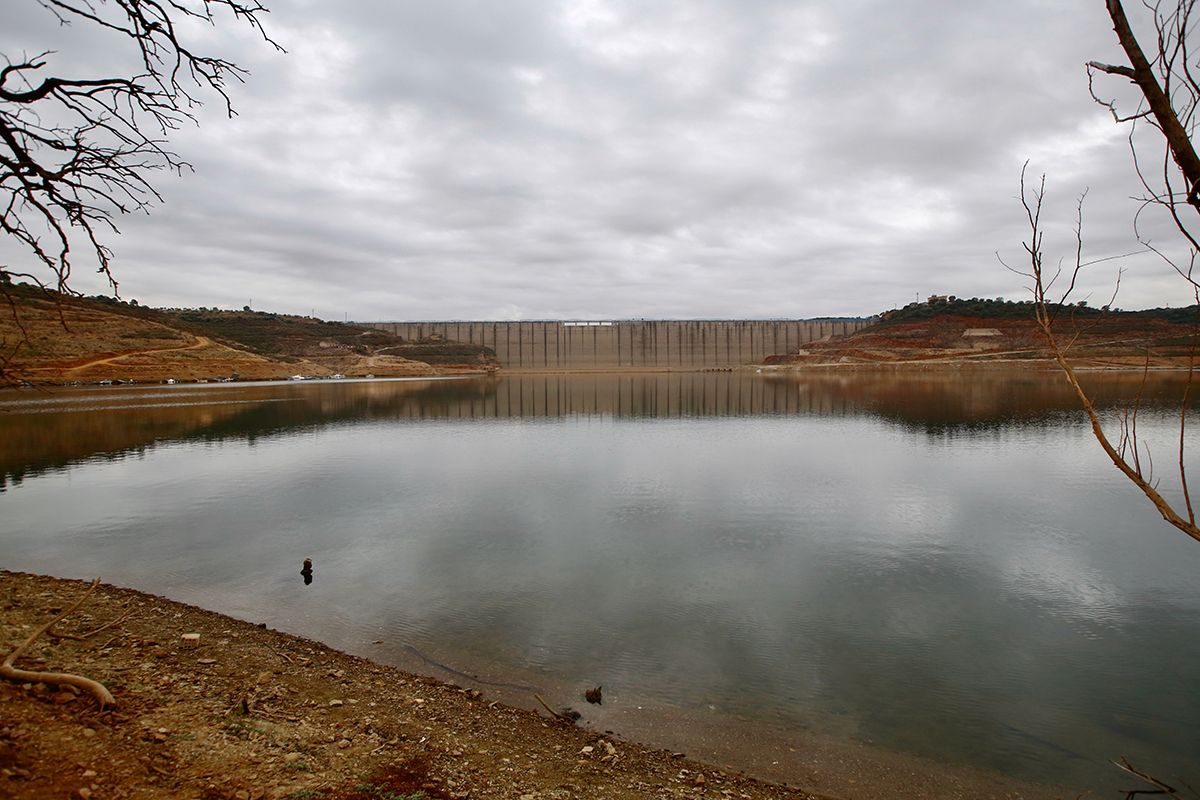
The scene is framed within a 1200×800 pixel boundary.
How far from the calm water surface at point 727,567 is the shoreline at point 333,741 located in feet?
1.80

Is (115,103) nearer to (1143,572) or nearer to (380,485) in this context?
(1143,572)

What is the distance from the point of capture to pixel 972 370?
273 feet

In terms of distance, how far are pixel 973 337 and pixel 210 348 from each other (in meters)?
105

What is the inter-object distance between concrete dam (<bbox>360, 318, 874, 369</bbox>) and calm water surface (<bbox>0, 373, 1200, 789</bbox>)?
100733 millimetres

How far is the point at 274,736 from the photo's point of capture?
5.16 m

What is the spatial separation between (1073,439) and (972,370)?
65.2m

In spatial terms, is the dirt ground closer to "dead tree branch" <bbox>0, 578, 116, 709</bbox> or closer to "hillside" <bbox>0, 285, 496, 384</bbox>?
"dead tree branch" <bbox>0, 578, 116, 709</bbox>

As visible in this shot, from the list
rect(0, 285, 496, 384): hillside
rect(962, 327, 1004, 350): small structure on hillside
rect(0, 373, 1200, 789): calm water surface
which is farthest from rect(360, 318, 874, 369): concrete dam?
rect(0, 373, 1200, 789): calm water surface

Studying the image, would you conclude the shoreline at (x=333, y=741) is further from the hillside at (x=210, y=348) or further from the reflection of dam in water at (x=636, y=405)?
the reflection of dam in water at (x=636, y=405)

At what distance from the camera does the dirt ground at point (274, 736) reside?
417 cm

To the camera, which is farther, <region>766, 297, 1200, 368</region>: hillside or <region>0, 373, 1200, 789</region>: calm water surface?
<region>766, 297, 1200, 368</region>: hillside

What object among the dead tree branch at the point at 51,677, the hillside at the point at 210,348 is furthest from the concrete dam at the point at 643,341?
the dead tree branch at the point at 51,677

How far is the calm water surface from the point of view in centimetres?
714

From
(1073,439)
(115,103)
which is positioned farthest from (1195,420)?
(115,103)
